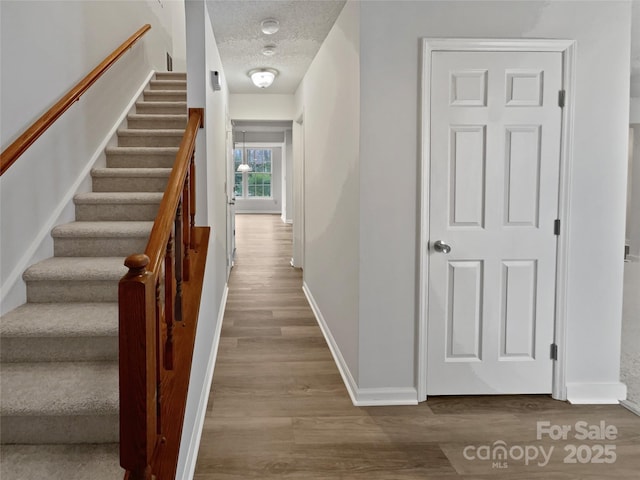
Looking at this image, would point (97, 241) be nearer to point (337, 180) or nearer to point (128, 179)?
point (128, 179)

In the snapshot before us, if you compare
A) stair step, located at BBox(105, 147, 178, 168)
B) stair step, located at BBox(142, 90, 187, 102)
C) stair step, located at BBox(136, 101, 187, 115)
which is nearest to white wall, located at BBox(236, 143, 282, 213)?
stair step, located at BBox(142, 90, 187, 102)

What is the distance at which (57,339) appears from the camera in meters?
2.14

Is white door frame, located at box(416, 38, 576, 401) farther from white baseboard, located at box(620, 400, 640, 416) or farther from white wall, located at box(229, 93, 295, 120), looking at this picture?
white wall, located at box(229, 93, 295, 120)

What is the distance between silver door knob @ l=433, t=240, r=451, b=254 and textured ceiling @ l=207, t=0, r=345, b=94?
170 centimetres

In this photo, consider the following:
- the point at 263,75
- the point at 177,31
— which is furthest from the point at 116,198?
the point at 177,31

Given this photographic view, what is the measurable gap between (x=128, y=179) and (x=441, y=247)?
2260 millimetres

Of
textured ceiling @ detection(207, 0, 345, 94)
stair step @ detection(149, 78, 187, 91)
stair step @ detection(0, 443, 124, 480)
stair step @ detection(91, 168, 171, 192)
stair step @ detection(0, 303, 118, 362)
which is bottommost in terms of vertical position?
stair step @ detection(0, 443, 124, 480)

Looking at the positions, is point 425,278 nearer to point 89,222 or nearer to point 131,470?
point 131,470

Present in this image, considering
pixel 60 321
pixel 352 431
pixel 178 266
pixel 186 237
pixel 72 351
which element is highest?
pixel 186 237

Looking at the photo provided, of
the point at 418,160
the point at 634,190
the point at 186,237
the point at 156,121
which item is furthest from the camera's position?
the point at 634,190

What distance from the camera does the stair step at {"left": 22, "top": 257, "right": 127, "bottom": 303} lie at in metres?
2.46

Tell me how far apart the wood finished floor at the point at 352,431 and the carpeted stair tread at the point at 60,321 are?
30.3 inches

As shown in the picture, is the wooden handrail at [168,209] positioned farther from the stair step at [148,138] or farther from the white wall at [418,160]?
the stair step at [148,138]

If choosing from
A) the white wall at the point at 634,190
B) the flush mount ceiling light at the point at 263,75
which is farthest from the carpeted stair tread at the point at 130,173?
the white wall at the point at 634,190
